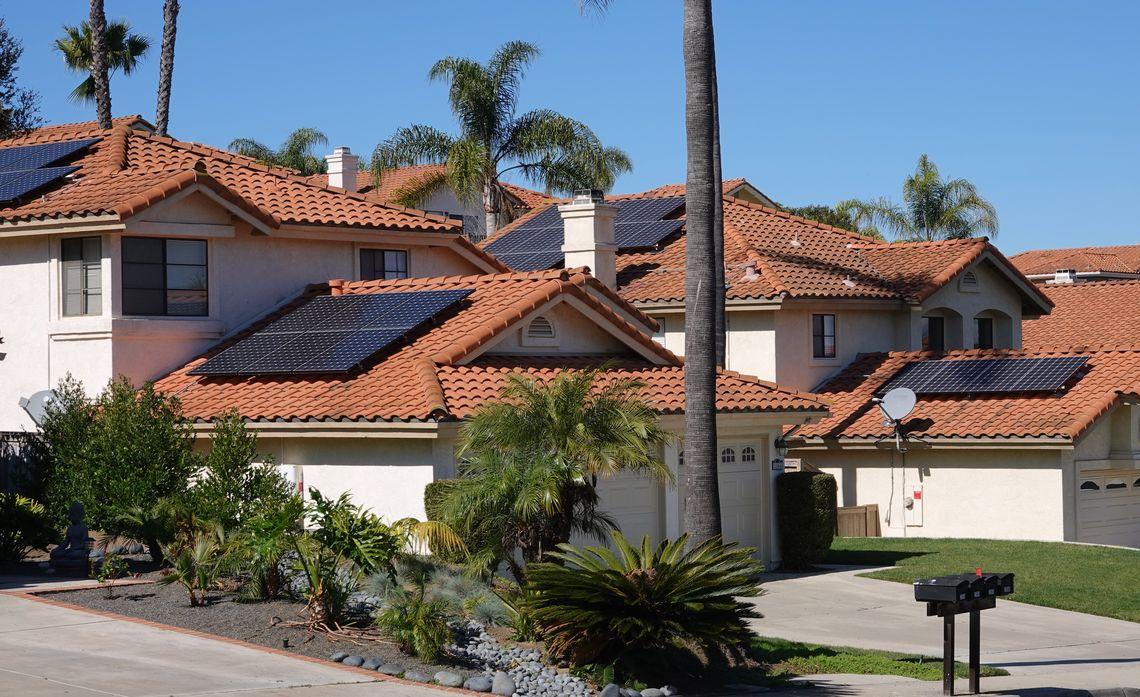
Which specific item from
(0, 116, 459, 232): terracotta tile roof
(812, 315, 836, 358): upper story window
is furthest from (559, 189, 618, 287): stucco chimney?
(812, 315, 836, 358): upper story window

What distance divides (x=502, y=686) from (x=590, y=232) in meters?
15.5

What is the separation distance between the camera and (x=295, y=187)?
1084 inches

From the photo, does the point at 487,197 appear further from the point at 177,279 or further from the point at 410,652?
the point at 410,652

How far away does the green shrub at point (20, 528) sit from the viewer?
62.7 ft

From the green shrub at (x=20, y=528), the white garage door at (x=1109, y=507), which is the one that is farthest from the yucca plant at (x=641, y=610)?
the white garage door at (x=1109, y=507)

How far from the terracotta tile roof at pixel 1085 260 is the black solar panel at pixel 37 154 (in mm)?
52919

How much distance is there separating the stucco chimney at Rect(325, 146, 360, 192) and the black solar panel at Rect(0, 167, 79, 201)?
24.5 feet

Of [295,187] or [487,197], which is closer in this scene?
[295,187]

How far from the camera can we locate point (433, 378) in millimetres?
20688

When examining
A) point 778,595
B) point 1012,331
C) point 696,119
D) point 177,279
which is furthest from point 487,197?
point 696,119

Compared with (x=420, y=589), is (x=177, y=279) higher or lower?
higher

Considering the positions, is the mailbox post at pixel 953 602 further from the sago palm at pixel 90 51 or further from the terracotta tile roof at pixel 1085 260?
the terracotta tile roof at pixel 1085 260


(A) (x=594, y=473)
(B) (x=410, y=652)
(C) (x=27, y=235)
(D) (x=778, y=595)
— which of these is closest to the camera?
(B) (x=410, y=652)

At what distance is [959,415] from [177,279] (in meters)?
15.8
